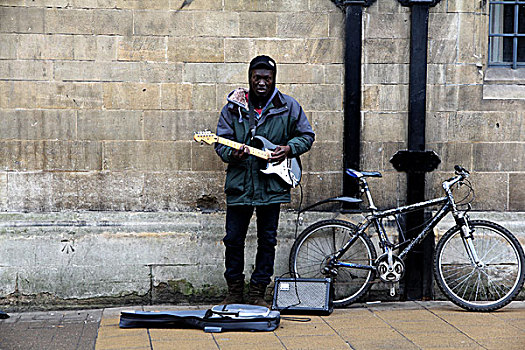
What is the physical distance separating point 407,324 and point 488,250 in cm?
138

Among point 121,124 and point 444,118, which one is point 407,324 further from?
point 121,124

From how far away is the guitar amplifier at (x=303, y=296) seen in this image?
603 centimetres

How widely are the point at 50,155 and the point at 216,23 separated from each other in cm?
198

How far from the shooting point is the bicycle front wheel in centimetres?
632

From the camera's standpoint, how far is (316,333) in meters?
5.43

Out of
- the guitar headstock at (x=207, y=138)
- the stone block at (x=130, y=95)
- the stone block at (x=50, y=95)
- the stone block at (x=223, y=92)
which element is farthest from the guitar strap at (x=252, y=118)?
the stone block at (x=50, y=95)

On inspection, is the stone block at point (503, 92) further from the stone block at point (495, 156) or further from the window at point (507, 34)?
the stone block at point (495, 156)

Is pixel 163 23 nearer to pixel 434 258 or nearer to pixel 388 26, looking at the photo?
pixel 388 26

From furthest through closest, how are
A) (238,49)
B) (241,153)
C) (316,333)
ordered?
(238,49) → (241,153) → (316,333)

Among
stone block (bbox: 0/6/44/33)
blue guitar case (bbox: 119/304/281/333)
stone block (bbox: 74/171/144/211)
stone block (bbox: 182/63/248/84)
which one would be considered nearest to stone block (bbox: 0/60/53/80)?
stone block (bbox: 0/6/44/33)

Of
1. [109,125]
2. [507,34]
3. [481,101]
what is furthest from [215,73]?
[507,34]

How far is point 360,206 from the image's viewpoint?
6.80 m

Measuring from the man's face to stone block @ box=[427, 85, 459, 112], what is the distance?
1.69 metres

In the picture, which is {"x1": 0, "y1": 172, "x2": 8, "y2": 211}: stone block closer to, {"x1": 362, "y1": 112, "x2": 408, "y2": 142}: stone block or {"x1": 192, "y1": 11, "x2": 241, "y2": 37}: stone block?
{"x1": 192, "y1": 11, "x2": 241, "y2": 37}: stone block
